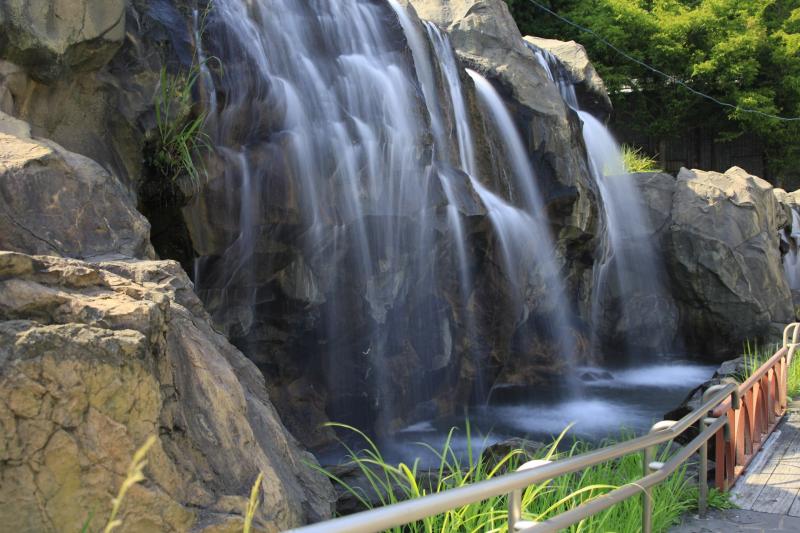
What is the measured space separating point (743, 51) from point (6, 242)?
2561cm

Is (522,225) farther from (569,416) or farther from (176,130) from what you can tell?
(176,130)

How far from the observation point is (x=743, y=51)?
81.4 ft

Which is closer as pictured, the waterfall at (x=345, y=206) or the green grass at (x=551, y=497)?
the green grass at (x=551, y=497)

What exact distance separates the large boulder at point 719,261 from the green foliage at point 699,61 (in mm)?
11760

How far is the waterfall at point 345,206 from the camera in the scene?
6.78 metres

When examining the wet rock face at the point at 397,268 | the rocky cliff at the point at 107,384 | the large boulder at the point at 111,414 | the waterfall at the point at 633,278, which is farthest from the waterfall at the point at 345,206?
the waterfall at the point at 633,278

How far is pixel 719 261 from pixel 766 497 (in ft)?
31.4

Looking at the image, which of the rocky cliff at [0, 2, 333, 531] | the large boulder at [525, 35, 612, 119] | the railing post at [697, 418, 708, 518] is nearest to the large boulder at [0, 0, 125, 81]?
the rocky cliff at [0, 2, 333, 531]

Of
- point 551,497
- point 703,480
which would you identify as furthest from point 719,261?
point 551,497

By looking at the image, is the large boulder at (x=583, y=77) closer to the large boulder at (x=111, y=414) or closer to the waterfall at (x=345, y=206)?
the waterfall at (x=345, y=206)

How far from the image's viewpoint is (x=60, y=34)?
16.6ft

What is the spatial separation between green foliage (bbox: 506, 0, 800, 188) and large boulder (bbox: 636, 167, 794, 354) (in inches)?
463

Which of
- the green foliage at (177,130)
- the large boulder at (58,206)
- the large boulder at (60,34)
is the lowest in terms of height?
the large boulder at (58,206)

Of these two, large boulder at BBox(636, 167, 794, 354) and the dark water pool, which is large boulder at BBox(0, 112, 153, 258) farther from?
large boulder at BBox(636, 167, 794, 354)
